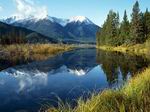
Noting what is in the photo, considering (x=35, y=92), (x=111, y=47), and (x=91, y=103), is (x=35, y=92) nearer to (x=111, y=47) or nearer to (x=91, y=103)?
(x=91, y=103)

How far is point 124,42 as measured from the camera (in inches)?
3270

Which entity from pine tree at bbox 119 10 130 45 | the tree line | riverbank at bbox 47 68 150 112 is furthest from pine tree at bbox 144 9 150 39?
riverbank at bbox 47 68 150 112

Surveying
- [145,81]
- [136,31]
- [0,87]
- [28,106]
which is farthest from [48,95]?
[136,31]

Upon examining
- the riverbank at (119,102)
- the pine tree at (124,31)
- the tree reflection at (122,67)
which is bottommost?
the tree reflection at (122,67)

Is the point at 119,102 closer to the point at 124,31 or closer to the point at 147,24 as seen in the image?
the point at 147,24

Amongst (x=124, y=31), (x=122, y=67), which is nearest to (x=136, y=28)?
(x=124, y=31)

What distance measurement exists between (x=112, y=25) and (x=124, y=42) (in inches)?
474

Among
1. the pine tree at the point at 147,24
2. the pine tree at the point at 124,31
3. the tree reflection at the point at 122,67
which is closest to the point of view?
the tree reflection at the point at 122,67

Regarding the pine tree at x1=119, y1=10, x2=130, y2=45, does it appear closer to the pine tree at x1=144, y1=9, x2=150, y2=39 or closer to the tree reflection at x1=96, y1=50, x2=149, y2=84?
the pine tree at x1=144, y1=9, x2=150, y2=39

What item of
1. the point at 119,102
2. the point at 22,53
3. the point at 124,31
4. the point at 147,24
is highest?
the point at 147,24

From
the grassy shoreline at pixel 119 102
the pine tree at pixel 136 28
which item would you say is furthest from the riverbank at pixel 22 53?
the grassy shoreline at pixel 119 102

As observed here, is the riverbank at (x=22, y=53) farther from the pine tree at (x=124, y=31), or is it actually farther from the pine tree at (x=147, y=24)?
the pine tree at (x=147, y=24)

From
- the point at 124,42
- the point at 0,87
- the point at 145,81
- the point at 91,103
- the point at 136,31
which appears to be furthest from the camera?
the point at 124,42

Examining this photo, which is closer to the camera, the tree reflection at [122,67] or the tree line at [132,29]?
the tree reflection at [122,67]
